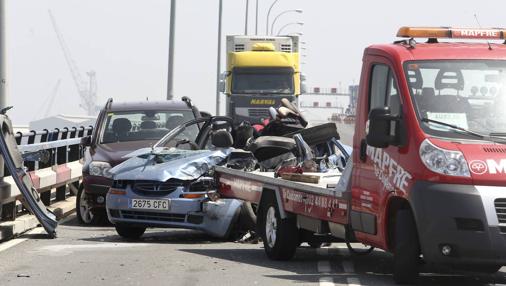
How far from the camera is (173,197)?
14023 millimetres

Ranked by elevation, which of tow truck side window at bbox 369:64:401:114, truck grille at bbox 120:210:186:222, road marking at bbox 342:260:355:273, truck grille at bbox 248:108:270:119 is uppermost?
tow truck side window at bbox 369:64:401:114

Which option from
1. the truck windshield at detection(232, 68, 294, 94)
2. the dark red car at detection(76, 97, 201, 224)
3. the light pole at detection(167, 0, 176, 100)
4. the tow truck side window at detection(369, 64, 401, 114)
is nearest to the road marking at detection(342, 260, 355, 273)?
the tow truck side window at detection(369, 64, 401, 114)

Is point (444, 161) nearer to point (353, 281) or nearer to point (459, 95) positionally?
point (459, 95)

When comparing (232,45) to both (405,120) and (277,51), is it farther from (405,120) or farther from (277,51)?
(405,120)

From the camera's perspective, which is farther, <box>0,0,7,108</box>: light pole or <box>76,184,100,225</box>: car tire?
<box>0,0,7,108</box>: light pole

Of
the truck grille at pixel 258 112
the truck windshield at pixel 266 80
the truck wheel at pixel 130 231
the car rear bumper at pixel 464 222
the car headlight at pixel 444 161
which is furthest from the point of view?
the truck grille at pixel 258 112

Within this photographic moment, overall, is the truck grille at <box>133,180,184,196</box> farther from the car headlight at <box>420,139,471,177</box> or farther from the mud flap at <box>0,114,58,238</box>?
the car headlight at <box>420,139,471,177</box>

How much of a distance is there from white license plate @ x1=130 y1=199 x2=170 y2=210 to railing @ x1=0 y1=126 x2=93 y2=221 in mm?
1372

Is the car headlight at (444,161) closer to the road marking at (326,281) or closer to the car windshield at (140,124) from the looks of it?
the road marking at (326,281)

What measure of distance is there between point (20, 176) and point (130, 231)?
1.50 metres

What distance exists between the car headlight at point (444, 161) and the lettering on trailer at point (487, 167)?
0.05 metres

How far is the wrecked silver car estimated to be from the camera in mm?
13891

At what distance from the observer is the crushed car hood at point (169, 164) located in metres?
14.1

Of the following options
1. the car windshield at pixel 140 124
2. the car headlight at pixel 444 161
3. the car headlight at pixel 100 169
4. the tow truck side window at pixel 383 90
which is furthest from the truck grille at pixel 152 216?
the car headlight at pixel 444 161
